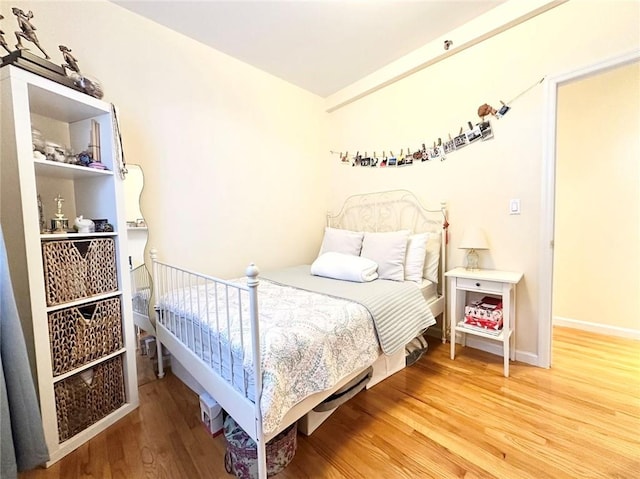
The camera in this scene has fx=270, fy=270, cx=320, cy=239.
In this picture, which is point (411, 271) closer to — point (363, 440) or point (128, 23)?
point (363, 440)

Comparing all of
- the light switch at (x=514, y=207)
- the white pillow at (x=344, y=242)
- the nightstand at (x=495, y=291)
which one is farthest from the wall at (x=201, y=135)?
the light switch at (x=514, y=207)

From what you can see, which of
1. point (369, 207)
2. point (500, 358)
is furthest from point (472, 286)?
point (369, 207)

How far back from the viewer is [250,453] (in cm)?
111

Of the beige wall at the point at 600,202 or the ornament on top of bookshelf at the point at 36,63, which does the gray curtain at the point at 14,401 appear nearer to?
the ornament on top of bookshelf at the point at 36,63

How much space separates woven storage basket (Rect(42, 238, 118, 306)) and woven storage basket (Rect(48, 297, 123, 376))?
0.08 metres

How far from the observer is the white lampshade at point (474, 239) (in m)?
2.07

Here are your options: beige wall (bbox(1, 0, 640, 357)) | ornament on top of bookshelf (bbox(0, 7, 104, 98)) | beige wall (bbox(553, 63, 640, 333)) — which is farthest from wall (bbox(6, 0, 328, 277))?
beige wall (bbox(553, 63, 640, 333))

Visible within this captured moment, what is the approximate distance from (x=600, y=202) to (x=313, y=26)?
2.98 meters

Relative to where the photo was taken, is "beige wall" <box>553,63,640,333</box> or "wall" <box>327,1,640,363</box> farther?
"beige wall" <box>553,63,640,333</box>

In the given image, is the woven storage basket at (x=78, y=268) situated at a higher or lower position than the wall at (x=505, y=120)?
lower

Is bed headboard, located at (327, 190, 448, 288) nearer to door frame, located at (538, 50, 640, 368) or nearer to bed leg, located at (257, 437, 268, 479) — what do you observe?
door frame, located at (538, 50, 640, 368)

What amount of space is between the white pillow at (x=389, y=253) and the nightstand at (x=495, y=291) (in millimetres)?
399

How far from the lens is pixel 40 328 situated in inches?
48.5

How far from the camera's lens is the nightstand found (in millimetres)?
1858
